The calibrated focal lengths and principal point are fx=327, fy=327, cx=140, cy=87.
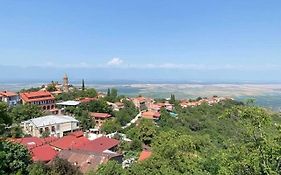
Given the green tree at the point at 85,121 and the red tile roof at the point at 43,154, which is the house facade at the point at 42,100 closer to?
the green tree at the point at 85,121

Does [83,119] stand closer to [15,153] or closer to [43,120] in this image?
[43,120]

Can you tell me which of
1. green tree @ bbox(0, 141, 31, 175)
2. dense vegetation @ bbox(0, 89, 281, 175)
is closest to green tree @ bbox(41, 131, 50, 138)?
dense vegetation @ bbox(0, 89, 281, 175)

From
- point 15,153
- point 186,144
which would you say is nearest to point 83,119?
point 15,153

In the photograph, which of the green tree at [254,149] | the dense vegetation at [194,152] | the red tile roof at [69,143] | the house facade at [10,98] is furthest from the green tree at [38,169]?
the house facade at [10,98]

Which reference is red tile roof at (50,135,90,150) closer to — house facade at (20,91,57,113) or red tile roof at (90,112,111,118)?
red tile roof at (90,112,111,118)

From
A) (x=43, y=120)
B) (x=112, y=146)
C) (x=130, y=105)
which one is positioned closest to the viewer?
(x=112, y=146)

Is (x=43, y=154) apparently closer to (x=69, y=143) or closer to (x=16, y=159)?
(x=69, y=143)
